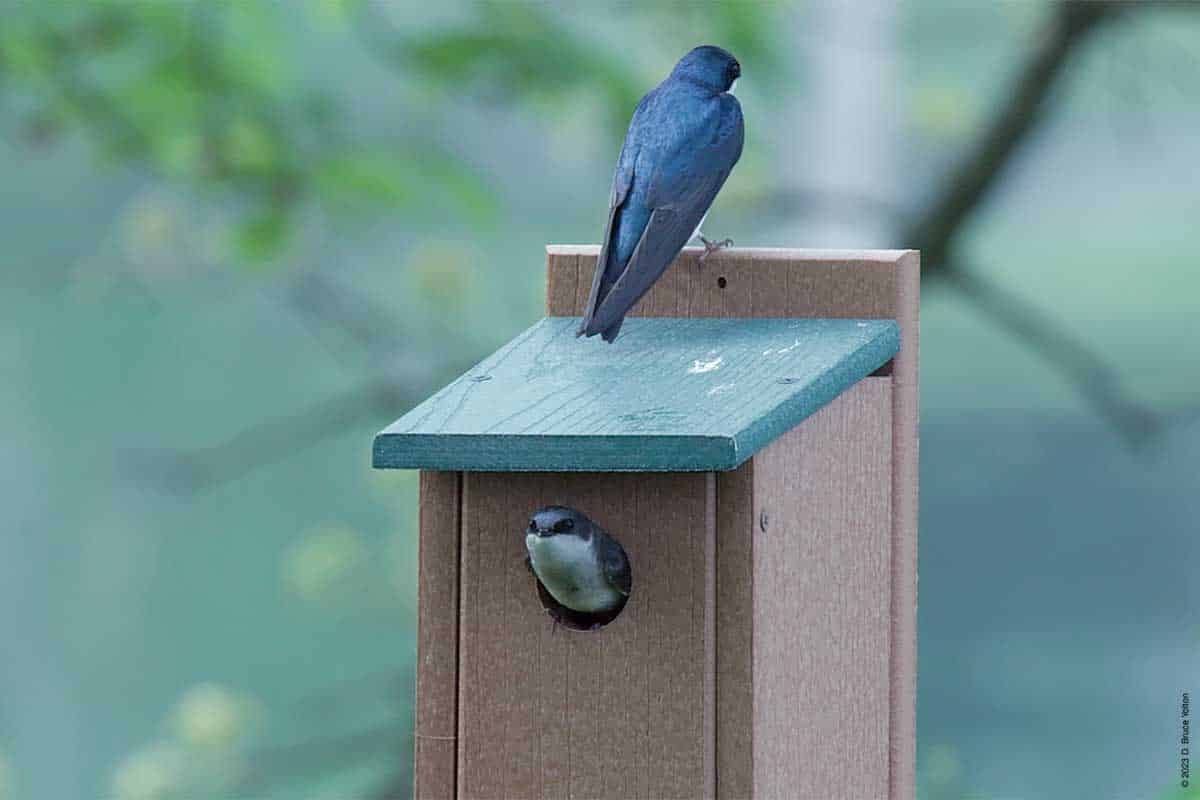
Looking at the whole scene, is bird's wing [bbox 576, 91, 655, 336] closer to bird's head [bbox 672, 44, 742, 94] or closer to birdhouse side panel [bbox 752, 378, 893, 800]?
bird's head [bbox 672, 44, 742, 94]

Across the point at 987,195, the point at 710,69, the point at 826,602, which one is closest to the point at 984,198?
the point at 987,195

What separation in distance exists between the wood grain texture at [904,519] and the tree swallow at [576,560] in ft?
1.43

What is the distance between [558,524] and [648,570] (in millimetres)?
92

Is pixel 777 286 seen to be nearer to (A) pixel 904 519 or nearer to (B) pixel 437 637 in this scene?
(A) pixel 904 519

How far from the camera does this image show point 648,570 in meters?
1.45

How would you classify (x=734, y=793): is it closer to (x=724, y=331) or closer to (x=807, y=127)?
(x=724, y=331)

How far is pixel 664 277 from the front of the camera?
183 cm

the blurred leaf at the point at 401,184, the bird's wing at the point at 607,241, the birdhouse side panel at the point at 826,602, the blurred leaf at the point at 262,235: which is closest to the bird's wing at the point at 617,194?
the bird's wing at the point at 607,241

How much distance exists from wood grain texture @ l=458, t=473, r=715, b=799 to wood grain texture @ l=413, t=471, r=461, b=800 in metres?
0.02

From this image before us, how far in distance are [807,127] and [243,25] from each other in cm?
143

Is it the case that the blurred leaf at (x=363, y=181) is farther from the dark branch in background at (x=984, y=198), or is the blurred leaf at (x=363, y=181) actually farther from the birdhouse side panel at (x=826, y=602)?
the birdhouse side panel at (x=826, y=602)

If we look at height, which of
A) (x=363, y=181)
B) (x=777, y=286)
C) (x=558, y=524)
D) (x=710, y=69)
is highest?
(x=363, y=181)

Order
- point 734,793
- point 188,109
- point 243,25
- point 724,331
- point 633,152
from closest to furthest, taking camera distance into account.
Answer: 1. point 734,793
2. point 724,331
3. point 633,152
4. point 243,25
5. point 188,109

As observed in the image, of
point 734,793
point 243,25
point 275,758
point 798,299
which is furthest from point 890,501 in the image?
point 275,758
